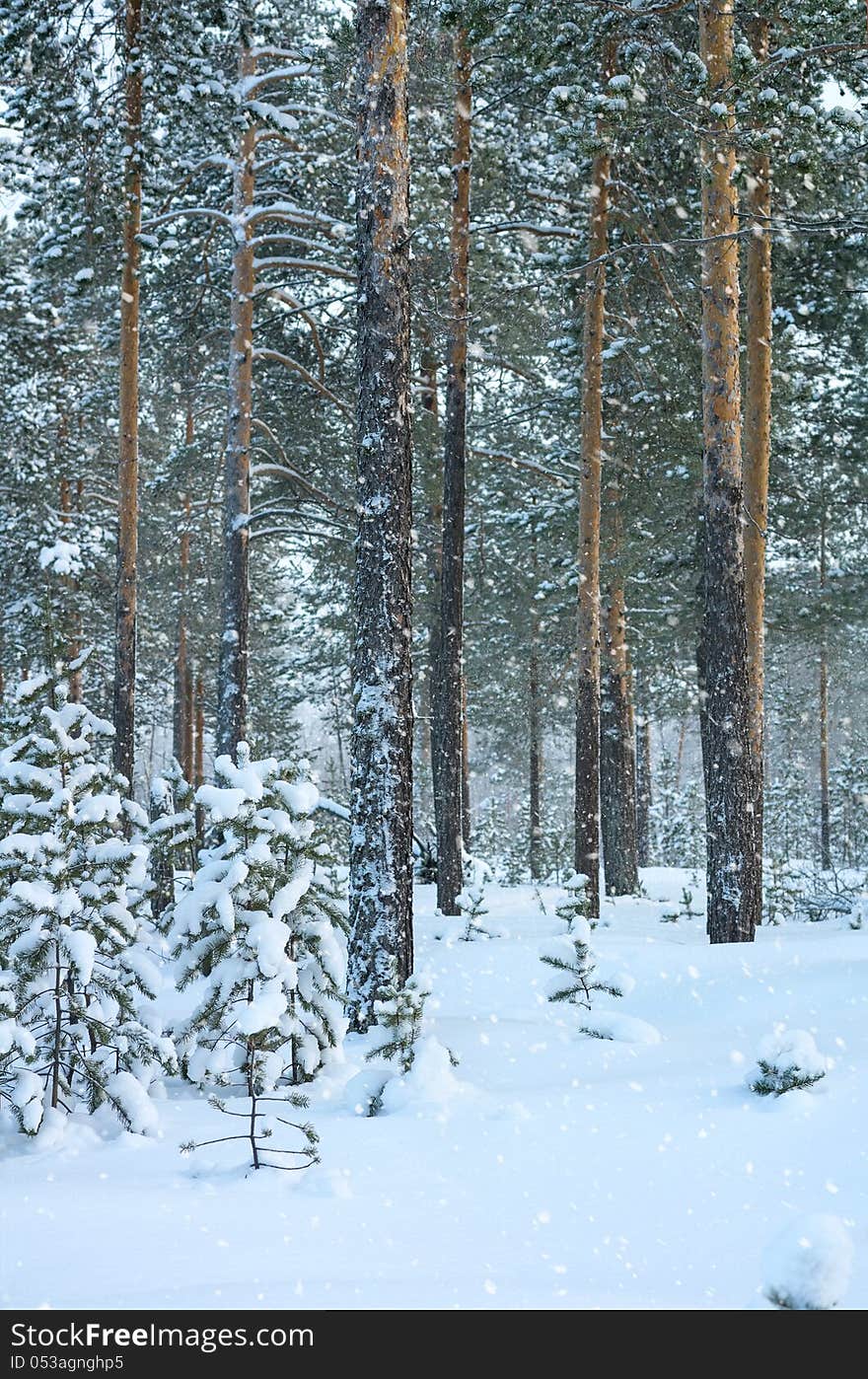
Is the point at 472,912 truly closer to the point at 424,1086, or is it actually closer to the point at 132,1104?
the point at 424,1086

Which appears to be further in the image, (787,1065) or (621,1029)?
(621,1029)

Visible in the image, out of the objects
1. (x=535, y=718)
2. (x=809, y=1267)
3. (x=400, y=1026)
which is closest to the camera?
(x=809, y=1267)

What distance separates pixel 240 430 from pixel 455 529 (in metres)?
3.36

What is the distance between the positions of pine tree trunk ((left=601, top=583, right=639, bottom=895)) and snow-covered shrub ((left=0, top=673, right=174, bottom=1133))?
511 inches


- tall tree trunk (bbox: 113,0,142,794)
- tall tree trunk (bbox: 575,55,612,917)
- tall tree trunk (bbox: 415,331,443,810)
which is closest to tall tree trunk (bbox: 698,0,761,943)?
tall tree trunk (bbox: 575,55,612,917)

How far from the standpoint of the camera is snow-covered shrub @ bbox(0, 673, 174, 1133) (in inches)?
187

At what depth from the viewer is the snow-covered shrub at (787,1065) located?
4.57m

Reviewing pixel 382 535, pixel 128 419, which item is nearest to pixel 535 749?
pixel 128 419

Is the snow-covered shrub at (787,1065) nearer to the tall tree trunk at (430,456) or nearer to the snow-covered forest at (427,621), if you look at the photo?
the snow-covered forest at (427,621)

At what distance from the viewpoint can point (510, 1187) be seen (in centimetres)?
400

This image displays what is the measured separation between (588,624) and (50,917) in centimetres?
965

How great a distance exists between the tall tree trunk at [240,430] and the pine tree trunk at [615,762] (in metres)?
6.59

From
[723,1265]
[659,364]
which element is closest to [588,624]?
[659,364]

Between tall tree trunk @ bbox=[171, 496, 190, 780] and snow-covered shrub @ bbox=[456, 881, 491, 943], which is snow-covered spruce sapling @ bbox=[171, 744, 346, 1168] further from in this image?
tall tree trunk @ bbox=[171, 496, 190, 780]
